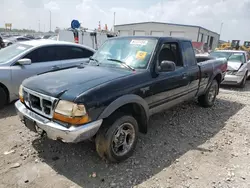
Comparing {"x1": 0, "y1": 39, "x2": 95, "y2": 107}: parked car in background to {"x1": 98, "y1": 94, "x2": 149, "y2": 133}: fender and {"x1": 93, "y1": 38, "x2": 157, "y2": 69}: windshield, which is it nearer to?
{"x1": 93, "y1": 38, "x2": 157, "y2": 69}: windshield

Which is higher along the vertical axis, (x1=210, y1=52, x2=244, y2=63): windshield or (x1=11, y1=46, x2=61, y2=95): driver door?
(x1=210, y1=52, x2=244, y2=63): windshield

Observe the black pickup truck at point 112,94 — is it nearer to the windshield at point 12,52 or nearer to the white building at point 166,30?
the windshield at point 12,52

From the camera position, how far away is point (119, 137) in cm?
298

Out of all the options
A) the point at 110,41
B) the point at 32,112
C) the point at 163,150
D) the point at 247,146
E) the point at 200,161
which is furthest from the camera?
the point at 110,41

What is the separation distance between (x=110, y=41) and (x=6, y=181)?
2.92 meters

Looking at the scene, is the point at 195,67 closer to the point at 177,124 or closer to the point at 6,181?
the point at 177,124

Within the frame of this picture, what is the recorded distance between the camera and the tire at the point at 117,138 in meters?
2.74

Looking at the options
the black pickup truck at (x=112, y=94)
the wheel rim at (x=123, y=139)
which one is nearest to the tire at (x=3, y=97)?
the black pickup truck at (x=112, y=94)

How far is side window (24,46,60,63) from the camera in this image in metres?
5.16

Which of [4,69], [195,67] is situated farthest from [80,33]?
[195,67]

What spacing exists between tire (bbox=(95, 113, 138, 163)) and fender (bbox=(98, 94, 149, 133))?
177 millimetres

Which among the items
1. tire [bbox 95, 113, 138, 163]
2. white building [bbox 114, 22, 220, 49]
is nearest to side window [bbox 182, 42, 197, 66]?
tire [bbox 95, 113, 138, 163]

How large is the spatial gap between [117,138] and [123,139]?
13 cm

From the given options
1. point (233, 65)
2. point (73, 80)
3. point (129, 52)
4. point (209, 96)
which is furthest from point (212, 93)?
point (73, 80)
